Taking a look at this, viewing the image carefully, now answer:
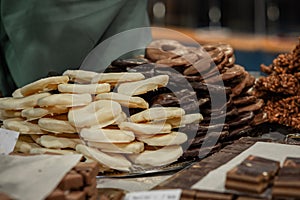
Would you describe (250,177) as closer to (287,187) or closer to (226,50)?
(287,187)

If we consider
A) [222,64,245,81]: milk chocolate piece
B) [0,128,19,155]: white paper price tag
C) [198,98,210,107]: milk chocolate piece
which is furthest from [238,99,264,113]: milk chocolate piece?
[0,128,19,155]: white paper price tag

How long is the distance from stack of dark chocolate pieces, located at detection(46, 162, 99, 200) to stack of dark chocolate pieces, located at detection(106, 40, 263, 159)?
0.53 m

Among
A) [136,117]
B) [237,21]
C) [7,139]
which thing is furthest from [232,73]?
[237,21]

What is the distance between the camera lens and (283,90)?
7.19 feet

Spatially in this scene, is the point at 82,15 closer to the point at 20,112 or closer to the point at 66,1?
the point at 66,1

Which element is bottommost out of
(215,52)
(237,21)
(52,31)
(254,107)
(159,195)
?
(237,21)

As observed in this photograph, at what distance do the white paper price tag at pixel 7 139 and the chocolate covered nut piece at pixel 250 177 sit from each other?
74cm

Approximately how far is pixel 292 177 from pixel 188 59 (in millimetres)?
882

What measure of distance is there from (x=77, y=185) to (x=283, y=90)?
1.23m

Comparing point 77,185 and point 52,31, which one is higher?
point 52,31

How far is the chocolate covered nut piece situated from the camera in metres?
1.17

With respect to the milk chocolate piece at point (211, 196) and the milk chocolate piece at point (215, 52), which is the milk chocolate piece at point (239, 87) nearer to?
the milk chocolate piece at point (215, 52)

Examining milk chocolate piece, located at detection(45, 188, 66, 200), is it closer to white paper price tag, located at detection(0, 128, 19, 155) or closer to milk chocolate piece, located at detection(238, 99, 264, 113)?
white paper price tag, located at detection(0, 128, 19, 155)

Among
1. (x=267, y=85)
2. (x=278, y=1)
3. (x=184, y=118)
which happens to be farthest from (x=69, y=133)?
(x=278, y=1)
